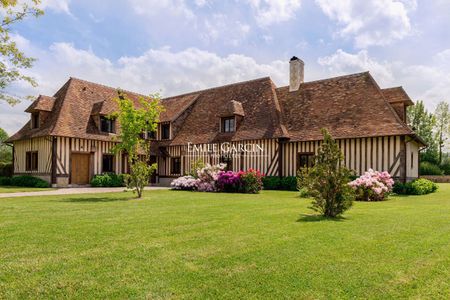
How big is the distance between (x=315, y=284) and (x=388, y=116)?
15.1 meters

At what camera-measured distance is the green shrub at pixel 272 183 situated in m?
18.4

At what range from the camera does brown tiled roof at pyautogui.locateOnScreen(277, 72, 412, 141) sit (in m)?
16.6

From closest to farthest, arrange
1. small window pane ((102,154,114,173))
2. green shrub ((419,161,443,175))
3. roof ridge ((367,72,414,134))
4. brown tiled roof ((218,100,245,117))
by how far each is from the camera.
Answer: roof ridge ((367,72,414,134)) → brown tiled roof ((218,100,245,117)) → small window pane ((102,154,114,173)) → green shrub ((419,161,443,175))

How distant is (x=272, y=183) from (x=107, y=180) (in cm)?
959

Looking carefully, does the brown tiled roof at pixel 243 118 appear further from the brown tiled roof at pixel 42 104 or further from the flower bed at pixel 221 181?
the brown tiled roof at pixel 42 104

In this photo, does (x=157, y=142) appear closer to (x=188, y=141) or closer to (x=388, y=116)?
(x=188, y=141)

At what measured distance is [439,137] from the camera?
44219mm

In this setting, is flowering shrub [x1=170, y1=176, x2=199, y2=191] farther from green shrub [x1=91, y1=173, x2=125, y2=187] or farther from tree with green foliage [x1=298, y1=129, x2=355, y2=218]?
tree with green foliage [x1=298, y1=129, x2=355, y2=218]

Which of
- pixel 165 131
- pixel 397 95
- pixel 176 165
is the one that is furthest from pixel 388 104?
pixel 165 131

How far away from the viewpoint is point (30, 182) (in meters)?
19.4

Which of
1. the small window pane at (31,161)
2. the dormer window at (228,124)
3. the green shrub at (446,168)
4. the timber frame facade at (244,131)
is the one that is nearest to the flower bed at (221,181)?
the timber frame facade at (244,131)

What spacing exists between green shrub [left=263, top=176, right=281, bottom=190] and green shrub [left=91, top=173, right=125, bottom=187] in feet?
28.7

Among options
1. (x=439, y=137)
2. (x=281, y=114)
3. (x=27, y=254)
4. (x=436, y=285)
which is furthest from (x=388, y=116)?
(x=439, y=137)

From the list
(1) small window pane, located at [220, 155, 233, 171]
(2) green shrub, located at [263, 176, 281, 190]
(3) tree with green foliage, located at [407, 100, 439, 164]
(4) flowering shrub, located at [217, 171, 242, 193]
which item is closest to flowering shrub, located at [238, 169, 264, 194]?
(4) flowering shrub, located at [217, 171, 242, 193]
